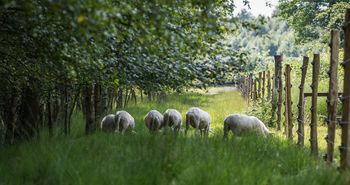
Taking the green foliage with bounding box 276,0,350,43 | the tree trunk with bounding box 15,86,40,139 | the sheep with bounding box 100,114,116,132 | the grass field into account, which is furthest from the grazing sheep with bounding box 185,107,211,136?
the green foliage with bounding box 276,0,350,43

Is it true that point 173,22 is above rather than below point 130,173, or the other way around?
above

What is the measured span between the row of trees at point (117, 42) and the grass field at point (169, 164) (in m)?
1.04

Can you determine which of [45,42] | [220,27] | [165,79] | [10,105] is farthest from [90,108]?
[220,27]

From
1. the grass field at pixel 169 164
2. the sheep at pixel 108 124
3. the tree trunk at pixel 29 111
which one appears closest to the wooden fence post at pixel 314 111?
the grass field at pixel 169 164

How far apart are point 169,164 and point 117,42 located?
69.8 inches

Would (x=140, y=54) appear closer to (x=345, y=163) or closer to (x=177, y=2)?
(x=177, y=2)

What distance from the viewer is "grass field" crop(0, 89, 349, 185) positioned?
5371 millimetres

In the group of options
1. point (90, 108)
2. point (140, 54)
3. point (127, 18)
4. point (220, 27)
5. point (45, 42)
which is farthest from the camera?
point (90, 108)

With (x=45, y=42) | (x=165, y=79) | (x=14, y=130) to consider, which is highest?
(x=45, y=42)

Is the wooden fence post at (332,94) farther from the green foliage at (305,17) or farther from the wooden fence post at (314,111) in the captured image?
the green foliage at (305,17)

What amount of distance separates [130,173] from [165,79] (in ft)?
6.90

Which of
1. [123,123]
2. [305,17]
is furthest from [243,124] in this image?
[305,17]

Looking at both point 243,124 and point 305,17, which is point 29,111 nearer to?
point 243,124

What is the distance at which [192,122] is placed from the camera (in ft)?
42.5
